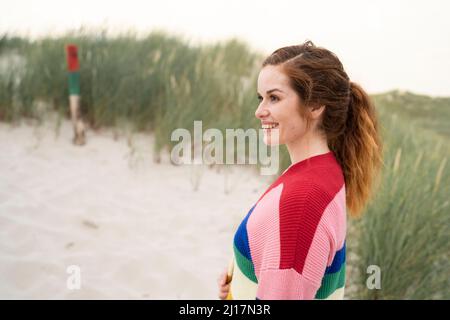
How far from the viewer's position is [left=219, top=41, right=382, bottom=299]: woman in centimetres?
94

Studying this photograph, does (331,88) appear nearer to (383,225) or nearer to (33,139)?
(383,225)

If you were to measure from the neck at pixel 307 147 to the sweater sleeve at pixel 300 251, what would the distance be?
0.20 m

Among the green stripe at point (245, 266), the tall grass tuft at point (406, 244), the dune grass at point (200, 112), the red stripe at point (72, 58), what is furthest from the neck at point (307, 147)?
the red stripe at point (72, 58)

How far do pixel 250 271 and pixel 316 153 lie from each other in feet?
1.13

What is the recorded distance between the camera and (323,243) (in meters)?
0.94

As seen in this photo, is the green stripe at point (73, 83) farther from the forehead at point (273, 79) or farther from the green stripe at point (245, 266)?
the green stripe at point (245, 266)

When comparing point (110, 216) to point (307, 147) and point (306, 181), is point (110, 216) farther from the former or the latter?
point (306, 181)

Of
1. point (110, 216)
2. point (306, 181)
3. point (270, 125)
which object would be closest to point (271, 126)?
point (270, 125)

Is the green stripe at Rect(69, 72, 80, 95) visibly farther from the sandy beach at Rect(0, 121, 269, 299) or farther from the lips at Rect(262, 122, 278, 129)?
the lips at Rect(262, 122, 278, 129)

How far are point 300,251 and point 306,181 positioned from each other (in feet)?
0.53

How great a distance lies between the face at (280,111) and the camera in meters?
1.14

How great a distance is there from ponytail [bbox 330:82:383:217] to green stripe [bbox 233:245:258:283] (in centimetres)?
42

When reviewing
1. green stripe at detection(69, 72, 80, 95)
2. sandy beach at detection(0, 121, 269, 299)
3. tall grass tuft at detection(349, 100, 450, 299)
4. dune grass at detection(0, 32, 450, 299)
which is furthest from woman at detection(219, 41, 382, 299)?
green stripe at detection(69, 72, 80, 95)

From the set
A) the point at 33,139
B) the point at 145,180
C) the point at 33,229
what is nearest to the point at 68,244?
the point at 33,229
